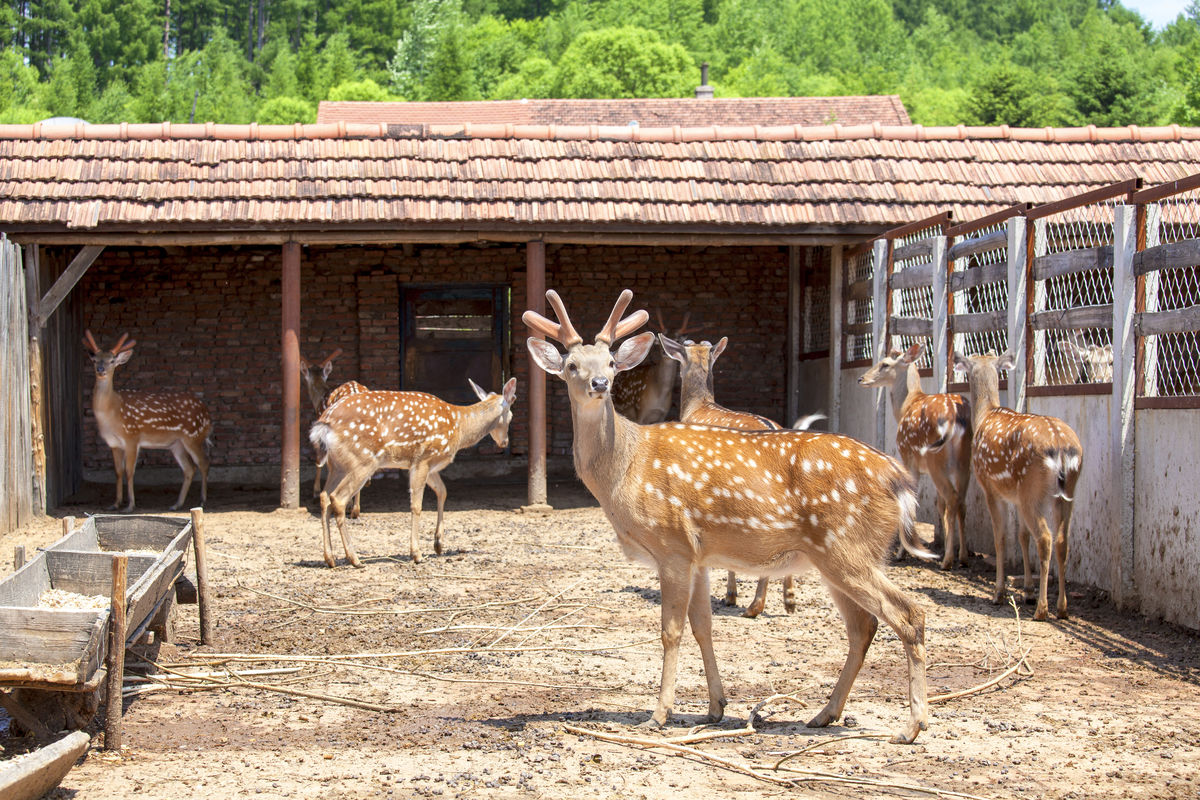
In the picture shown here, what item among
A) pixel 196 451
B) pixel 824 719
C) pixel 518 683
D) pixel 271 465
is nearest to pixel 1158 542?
pixel 824 719

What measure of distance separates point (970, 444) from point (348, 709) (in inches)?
226

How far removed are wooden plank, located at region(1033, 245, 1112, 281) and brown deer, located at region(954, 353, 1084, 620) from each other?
1141 millimetres

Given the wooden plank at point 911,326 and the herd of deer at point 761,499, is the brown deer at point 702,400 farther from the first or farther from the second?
the wooden plank at point 911,326

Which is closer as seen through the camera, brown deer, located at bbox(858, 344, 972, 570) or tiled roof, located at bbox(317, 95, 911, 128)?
brown deer, located at bbox(858, 344, 972, 570)

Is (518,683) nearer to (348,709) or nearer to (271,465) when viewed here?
(348,709)

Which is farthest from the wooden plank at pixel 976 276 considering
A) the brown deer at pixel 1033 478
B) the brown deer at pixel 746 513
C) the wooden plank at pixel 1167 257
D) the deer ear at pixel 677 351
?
the brown deer at pixel 746 513

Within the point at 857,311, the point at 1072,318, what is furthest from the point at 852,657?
the point at 857,311

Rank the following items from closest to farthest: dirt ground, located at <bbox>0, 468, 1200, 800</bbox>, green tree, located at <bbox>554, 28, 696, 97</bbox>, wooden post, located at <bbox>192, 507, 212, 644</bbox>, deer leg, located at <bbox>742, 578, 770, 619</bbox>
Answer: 1. dirt ground, located at <bbox>0, 468, 1200, 800</bbox>
2. wooden post, located at <bbox>192, 507, 212, 644</bbox>
3. deer leg, located at <bbox>742, 578, 770, 619</bbox>
4. green tree, located at <bbox>554, 28, 696, 97</bbox>

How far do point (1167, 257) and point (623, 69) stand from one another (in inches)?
2037

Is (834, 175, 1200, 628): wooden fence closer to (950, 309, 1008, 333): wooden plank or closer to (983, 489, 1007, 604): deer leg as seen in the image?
(950, 309, 1008, 333): wooden plank

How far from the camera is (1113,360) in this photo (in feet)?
27.2

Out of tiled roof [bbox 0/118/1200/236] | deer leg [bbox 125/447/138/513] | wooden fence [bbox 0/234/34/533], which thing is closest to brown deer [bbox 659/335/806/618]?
tiled roof [bbox 0/118/1200/236]

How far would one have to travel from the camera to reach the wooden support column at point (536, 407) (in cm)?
1400

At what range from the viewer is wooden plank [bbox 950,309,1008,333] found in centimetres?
1023
